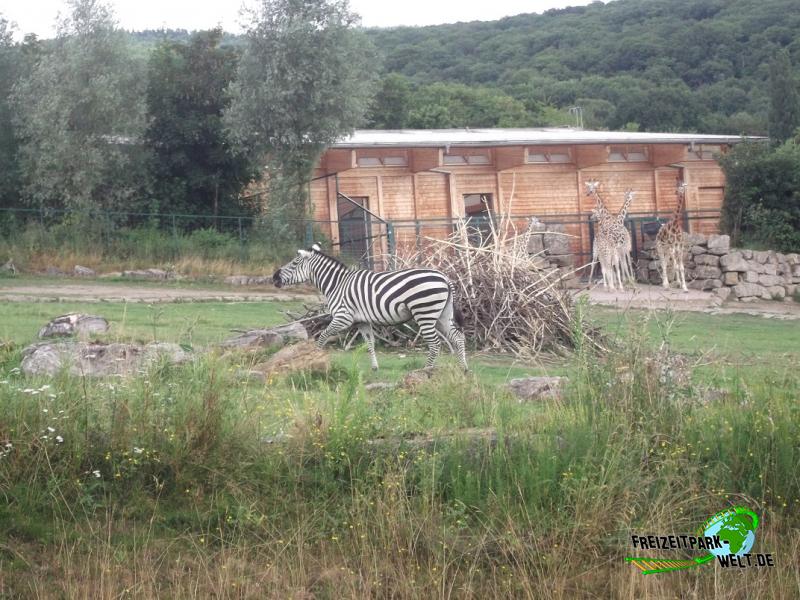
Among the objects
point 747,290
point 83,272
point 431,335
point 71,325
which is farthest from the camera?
point 747,290

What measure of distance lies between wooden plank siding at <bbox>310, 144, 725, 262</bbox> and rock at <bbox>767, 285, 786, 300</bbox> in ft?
21.5

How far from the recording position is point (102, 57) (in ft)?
104

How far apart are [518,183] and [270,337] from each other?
2418 centimetres

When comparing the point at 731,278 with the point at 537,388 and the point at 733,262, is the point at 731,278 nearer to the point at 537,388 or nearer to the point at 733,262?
the point at 733,262

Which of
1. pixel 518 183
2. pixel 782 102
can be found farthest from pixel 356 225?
pixel 782 102

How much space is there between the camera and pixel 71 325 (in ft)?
53.1

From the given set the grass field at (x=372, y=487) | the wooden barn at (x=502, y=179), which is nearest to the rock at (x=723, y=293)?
the wooden barn at (x=502, y=179)

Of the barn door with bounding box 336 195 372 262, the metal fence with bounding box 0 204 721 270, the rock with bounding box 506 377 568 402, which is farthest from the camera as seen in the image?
the barn door with bounding box 336 195 372 262

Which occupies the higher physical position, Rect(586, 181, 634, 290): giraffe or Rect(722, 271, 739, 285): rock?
Rect(586, 181, 634, 290): giraffe

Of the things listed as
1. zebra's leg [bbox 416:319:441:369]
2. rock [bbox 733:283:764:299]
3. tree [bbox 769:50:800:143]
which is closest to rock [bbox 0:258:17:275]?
zebra's leg [bbox 416:319:441:369]

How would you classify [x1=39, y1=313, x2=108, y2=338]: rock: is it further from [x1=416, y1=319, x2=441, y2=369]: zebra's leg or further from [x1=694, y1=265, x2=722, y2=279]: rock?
[x1=694, y1=265, x2=722, y2=279]: rock

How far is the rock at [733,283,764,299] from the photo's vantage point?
106 ft

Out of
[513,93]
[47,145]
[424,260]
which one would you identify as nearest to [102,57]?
[47,145]

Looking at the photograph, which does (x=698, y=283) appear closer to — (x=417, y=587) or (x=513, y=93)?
(x=417, y=587)
